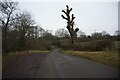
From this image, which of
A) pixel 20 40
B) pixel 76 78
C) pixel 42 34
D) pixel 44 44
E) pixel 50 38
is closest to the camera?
pixel 76 78

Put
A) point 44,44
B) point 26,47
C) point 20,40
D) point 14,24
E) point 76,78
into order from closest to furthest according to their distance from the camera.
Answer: point 76,78 → point 14,24 → point 20,40 → point 26,47 → point 44,44

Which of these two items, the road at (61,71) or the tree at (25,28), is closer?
the road at (61,71)

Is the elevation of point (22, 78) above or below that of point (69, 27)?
below

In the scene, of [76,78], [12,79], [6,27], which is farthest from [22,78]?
[6,27]

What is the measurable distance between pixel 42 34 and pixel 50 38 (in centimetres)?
811

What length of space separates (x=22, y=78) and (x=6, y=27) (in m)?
29.6

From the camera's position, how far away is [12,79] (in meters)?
9.12

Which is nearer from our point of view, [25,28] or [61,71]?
[61,71]

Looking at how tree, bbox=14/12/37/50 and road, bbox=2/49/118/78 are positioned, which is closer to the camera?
road, bbox=2/49/118/78

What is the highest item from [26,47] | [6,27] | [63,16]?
[63,16]

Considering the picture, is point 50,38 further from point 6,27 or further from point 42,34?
point 6,27

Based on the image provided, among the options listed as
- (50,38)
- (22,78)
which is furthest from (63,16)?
(50,38)

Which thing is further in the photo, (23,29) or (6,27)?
(23,29)

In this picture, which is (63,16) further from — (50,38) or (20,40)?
(50,38)
